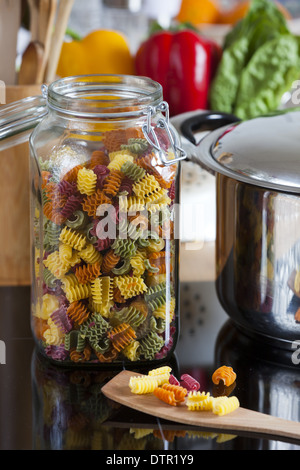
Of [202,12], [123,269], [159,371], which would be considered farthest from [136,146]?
[202,12]

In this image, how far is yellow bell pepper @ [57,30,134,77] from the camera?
3.99ft

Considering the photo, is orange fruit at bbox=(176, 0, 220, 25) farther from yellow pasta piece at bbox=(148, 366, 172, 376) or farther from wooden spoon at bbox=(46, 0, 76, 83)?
yellow pasta piece at bbox=(148, 366, 172, 376)

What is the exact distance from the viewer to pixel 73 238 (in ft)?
2.33

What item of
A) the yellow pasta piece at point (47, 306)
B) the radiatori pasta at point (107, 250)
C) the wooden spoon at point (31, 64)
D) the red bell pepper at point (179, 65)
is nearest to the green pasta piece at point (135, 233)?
the radiatori pasta at point (107, 250)

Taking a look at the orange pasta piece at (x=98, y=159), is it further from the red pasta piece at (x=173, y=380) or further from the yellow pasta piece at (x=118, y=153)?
the red pasta piece at (x=173, y=380)

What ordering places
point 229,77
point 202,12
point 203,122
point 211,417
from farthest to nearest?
point 202,12 < point 229,77 < point 203,122 < point 211,417

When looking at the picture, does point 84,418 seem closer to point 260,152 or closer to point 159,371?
point 159,371

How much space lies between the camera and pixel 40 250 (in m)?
0.76

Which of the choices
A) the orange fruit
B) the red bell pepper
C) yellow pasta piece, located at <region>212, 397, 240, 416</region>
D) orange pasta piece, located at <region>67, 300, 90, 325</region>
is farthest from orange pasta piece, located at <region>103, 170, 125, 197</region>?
the orange fruit

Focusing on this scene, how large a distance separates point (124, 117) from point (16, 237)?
1.07ft

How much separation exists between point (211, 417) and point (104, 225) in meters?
0.21

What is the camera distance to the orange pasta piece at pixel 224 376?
739 millimetres

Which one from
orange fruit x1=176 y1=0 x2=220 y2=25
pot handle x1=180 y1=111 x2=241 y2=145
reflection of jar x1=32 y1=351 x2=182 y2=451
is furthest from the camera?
orange fruit x1=176 y1=0 x2=220 y2=25

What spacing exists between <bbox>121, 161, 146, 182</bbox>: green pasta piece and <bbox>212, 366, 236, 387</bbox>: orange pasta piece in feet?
0.70
